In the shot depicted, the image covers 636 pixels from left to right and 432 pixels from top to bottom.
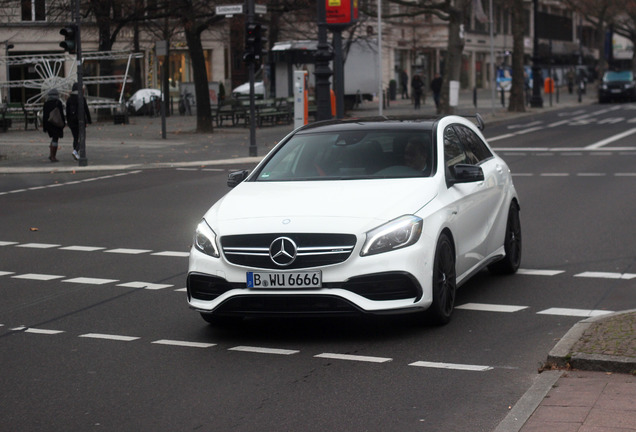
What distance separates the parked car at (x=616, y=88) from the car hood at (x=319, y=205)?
2364 inches

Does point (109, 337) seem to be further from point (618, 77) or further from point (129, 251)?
point (618, 77)

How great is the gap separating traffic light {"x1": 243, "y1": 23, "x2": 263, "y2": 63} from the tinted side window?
18.3 metres

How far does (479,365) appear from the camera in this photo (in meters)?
6.91

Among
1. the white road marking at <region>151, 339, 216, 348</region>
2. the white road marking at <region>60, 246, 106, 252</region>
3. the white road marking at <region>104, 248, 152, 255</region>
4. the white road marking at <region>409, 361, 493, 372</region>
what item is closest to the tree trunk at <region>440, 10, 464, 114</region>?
the white road marking at <region>60, 246, 106, 252</region>

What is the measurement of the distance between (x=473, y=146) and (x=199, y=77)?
27410 millimetres

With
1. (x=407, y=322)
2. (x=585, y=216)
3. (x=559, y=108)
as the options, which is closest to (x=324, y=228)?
(x=407, y=322)

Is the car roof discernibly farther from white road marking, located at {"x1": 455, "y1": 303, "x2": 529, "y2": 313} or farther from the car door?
white road marking, located at {"x1": 455, "y1": 303, "x2": 529, "y2": 313}

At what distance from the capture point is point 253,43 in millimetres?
28328

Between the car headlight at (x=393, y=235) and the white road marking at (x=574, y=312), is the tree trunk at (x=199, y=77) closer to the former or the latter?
the white road marking at (x=574, y=312)

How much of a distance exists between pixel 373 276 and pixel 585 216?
787 cm

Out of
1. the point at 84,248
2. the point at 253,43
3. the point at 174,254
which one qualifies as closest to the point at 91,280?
the point at 174,254

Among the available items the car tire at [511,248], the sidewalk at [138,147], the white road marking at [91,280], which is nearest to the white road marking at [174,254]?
the white road marking at [91,280]

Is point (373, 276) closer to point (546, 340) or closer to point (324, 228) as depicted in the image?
point (324, 228)

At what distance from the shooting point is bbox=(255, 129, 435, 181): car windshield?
8.80 metres
